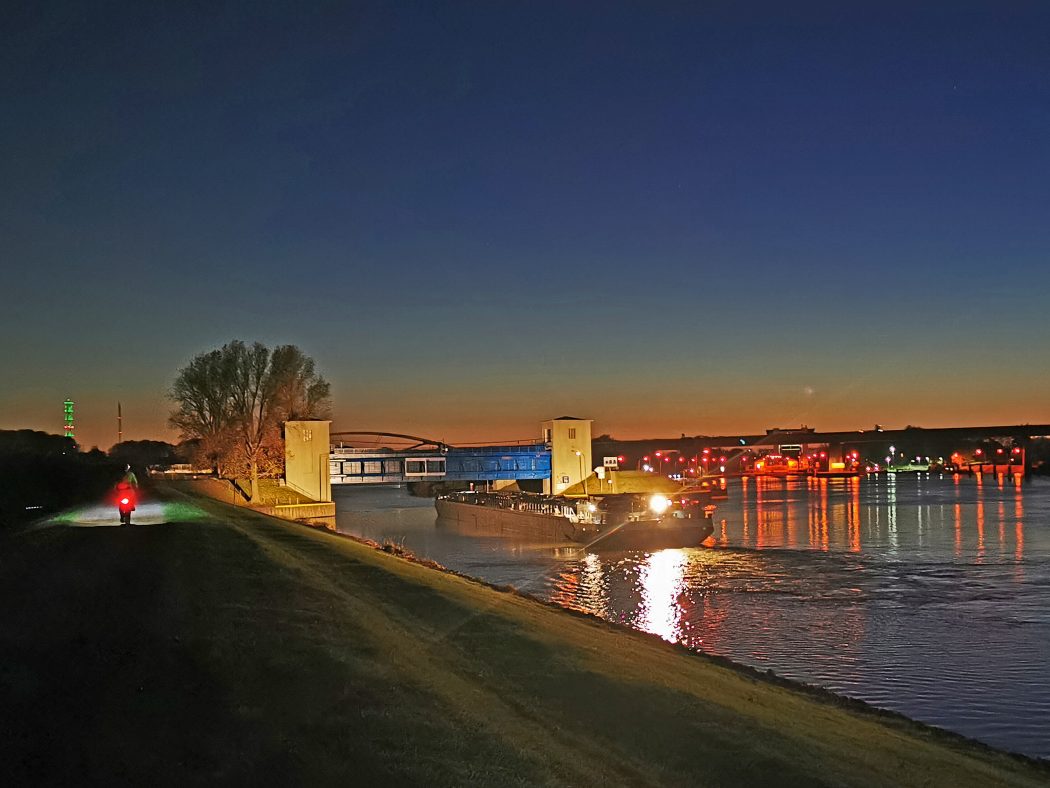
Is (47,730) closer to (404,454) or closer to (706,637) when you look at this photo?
(706,637)

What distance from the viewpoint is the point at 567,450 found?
306 feet

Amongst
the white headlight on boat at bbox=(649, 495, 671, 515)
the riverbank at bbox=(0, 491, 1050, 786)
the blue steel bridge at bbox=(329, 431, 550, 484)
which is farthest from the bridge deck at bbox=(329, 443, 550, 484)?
the riverbank at bbox=(0, 491, 1050, 786)

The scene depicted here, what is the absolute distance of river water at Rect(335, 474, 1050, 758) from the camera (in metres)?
21.0

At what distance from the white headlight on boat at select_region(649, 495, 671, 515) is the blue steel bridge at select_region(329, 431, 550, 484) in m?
29.6

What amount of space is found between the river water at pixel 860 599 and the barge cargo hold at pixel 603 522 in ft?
7.47

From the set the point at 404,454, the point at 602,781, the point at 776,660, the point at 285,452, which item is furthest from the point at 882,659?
the point at 404,454

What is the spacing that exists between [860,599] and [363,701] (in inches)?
1150

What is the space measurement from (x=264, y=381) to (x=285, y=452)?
7.06 m

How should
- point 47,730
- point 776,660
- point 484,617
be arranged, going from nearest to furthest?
point 47,730
point 484,617
point 776,660

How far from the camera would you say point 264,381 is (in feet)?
288

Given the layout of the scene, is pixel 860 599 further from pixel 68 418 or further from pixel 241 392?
pixel 68 418

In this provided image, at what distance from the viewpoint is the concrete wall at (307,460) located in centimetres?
8544

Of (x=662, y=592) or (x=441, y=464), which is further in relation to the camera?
(x=441, y=464)

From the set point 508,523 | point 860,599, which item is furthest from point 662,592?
point 508,523
